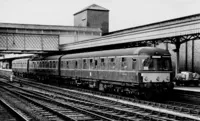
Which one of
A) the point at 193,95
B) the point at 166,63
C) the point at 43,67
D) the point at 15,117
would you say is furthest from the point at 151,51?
the point at 43,67

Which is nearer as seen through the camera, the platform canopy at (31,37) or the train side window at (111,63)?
the train side window at (111,63)

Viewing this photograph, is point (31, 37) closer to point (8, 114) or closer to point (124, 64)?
point (124, 64)

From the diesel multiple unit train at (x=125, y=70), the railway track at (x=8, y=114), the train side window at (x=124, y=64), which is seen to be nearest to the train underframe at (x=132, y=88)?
the diesel multiple unit train at (x=125, y=70)

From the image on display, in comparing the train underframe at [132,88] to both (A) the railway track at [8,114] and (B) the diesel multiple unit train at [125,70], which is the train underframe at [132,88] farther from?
(A) the railway track at [8,114]

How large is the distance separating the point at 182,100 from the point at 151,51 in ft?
11.5

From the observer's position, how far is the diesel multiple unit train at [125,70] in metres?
17.0

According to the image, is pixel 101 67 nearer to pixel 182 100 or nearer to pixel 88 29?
pixel 182 100

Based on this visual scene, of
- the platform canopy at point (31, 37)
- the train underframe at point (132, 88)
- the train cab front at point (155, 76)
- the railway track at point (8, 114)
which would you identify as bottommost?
the railway track at point (8, 114)

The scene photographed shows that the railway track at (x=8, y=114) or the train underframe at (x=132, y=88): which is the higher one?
the train underframe at (x=132, y=88)

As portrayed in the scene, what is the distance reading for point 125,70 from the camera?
18.3 meters

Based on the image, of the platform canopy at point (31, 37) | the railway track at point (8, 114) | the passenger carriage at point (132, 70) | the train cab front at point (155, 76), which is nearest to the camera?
the railway track at point (8, 114)

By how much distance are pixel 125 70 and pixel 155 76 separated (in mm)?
2030

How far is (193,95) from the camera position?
16906mm

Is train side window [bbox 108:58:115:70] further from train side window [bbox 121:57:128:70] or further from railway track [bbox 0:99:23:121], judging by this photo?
railway track [bbox 0:99:23:121]
